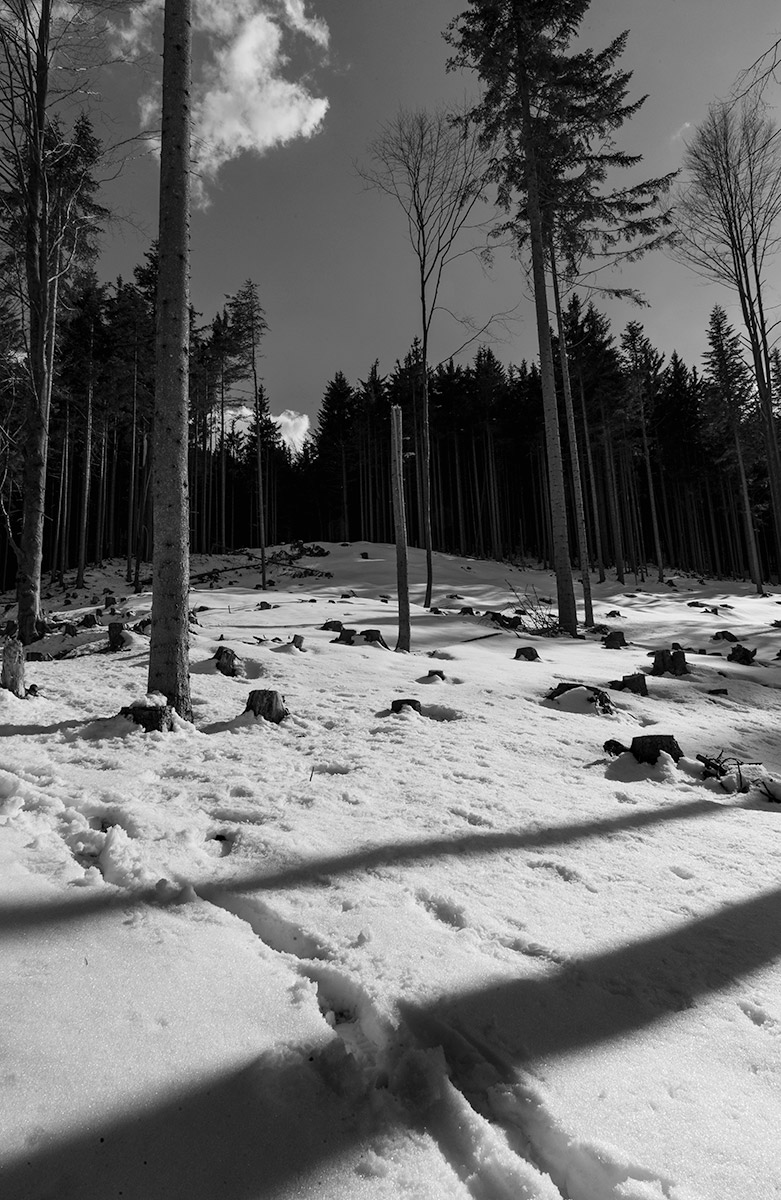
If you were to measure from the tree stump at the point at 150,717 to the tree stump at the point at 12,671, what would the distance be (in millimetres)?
1177

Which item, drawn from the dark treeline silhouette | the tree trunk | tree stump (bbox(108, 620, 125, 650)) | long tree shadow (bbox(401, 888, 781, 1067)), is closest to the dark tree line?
the dark treeline silhouette

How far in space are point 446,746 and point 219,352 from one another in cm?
2592

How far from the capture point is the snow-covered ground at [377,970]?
94 centimetres

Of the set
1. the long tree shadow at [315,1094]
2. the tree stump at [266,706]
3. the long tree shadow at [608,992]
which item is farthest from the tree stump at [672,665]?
the long tree shadow at [315,1094]

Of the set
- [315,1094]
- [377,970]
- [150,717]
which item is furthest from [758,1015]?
[150,717]

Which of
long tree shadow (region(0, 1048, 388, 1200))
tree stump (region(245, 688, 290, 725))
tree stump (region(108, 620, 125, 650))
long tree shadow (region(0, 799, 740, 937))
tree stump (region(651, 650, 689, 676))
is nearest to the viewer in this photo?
long tree shadow (region(0, 1048, 388, 1200))

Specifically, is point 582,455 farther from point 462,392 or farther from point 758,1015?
point 758,1015

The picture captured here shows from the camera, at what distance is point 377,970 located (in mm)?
1404

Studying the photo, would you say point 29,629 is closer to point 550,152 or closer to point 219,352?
point 550,152

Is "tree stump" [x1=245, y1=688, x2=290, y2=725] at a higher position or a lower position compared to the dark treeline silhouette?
lower

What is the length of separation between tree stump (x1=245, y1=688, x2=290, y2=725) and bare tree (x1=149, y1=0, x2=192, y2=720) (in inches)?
17.5

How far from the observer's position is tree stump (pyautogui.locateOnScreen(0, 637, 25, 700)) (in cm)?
394

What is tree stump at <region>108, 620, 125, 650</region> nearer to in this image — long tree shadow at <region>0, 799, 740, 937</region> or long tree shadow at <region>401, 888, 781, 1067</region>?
long tree shadow at <region>0, 799, 740, 937</region>

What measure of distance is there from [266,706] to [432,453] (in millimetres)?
33480
